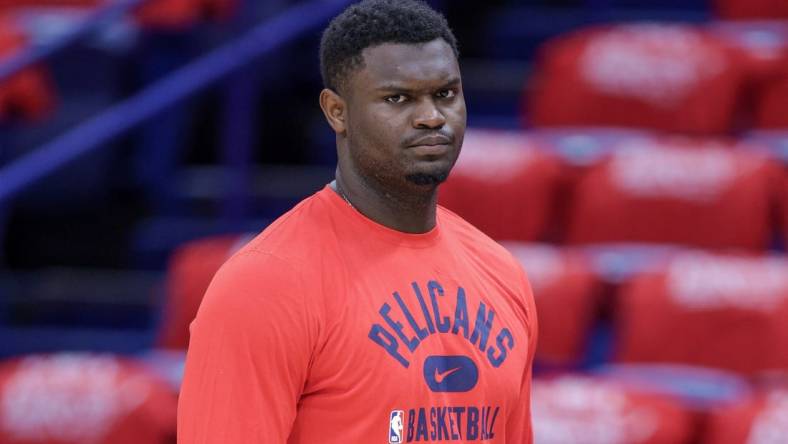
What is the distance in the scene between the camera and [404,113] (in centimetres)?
170

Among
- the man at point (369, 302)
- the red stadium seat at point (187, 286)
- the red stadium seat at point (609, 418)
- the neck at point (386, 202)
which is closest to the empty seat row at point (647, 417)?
the red stadium seat at point (609, 418)

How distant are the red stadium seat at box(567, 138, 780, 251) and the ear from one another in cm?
191

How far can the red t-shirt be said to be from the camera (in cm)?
161

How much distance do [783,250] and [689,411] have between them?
84 cm

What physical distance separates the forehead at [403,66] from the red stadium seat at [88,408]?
4.77 ft

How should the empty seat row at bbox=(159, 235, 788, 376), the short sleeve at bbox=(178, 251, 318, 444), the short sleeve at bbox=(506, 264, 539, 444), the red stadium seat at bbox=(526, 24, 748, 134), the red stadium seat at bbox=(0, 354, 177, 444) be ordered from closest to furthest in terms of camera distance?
the short sleeve at bbox=(178, 251, 318, 444) → the short sleeve at bbox=(506, 264, 539, 444) → the red stadium seat at bbox=(0, 354, 177, 444) → the empty seat row at bbox=(159, 235, 788, 376) → the red stadium seat at bbox=(526, 24, 748, 134)

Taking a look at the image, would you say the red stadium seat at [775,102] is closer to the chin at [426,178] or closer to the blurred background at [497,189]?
the blurred background at [497,189]

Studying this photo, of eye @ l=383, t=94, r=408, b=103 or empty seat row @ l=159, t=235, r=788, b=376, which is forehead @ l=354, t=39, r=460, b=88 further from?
empty seat row @ l=159, t=235, r=788, b=376

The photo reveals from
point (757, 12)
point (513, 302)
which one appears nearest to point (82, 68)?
point (757, 12)

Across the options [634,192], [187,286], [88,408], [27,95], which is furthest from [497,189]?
[27,95]

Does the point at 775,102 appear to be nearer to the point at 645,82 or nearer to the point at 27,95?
the point at 645,82

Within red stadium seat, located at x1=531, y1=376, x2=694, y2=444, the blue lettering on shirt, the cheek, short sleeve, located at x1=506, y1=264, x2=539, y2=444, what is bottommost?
red stadium seat, located at x1=531, y1=376, x2=694, y2=444

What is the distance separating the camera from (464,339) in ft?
5.84

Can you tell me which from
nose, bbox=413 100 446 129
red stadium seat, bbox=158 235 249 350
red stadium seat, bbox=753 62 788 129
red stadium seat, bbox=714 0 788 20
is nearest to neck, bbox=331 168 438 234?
nose, bbox=413 100 446 129
